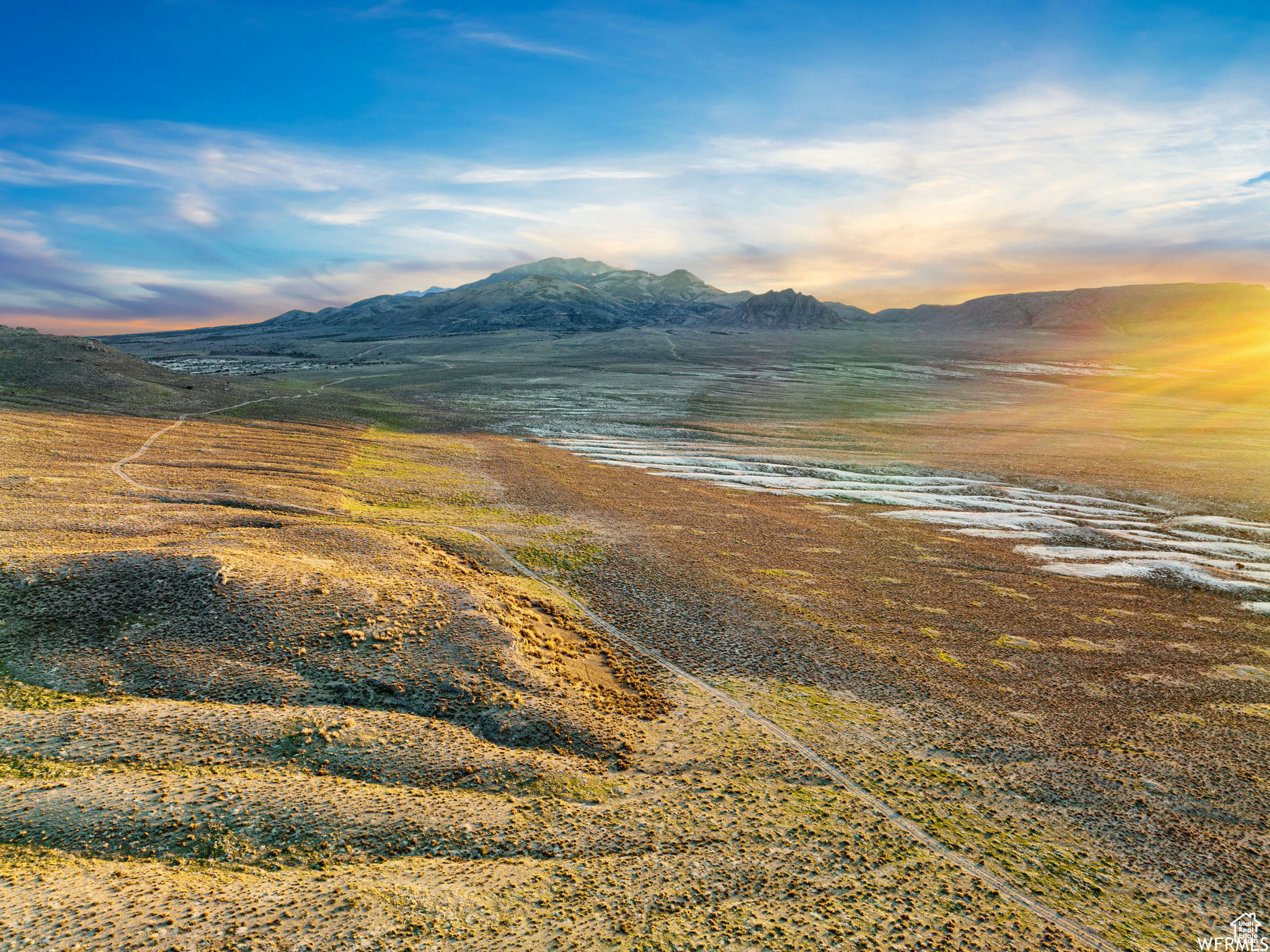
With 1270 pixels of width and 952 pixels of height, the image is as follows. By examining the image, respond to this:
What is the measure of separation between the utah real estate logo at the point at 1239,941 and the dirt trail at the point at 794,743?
1814mm

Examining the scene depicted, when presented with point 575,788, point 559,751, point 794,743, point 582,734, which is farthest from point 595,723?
point 794,743

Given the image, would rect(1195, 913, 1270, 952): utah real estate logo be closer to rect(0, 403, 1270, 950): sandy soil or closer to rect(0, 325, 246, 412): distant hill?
rect(0, 403, 1270, 950): sandy soil

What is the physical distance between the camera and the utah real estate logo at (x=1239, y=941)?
391 inches

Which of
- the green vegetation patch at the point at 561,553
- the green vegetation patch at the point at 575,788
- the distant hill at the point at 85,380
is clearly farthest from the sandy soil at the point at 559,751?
the distant hill at the point at 85,380

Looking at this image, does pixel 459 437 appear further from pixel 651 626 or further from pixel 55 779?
pixel 55 779

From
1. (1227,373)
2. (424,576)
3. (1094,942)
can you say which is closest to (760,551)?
(424,576)

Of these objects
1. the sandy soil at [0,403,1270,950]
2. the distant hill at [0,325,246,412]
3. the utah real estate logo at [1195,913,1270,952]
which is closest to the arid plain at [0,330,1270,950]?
the sandy soil at [0,403,1270,950]

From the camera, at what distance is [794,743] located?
47.1 ft

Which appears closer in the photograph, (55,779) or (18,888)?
(18,888)

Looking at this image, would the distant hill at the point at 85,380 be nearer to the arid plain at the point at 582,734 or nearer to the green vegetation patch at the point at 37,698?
the arid plain at the point at 582,734

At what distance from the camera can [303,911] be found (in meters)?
8.30

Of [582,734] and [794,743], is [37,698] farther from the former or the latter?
[794,743]

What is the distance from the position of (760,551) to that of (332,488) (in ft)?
72.6

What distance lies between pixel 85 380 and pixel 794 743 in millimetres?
75334
